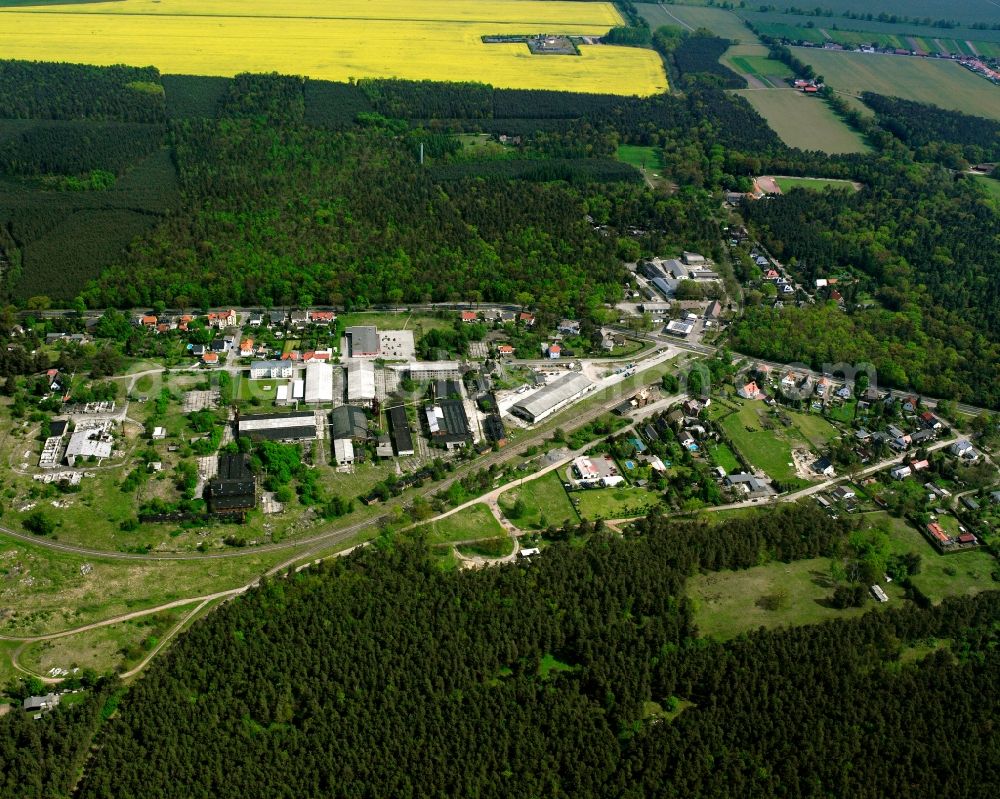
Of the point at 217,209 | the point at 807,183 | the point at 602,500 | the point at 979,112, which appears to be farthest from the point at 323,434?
the point at 979,112

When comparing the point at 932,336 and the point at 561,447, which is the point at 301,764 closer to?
the point at 561,447

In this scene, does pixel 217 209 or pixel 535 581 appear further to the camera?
pixel 217 209

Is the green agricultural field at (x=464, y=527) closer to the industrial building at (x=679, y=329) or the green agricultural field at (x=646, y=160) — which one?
the industrial building at (x=679, y=329)

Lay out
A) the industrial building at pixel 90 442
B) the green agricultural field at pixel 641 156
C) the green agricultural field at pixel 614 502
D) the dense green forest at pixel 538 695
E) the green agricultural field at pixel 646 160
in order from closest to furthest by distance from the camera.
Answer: the dense green forest at pixel 538 695 → the green agricultural field at pixel 614 502 → the industrial building at pixel 90 442 → the green agricultural field at pixel 646 160 → the green agricultural field at pixel 641 156

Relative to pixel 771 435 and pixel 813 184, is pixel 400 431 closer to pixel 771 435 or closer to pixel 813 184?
pixel 771 435

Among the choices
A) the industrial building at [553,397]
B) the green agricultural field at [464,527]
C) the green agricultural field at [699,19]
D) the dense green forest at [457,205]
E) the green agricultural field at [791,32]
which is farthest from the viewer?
the green agricultural field at [699,19]

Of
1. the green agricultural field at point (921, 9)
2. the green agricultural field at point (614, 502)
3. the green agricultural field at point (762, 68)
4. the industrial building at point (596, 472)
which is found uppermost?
the green agricultural field at point (921, 9)

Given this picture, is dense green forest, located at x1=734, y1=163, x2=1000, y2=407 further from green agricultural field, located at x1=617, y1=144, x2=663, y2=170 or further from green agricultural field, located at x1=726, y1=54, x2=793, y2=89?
green agricultural field, located at x1=726, y1=54, x2=793, y2=89

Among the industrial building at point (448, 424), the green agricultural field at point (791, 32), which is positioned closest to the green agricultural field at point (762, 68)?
the green agricultural field at point (791, 32)
